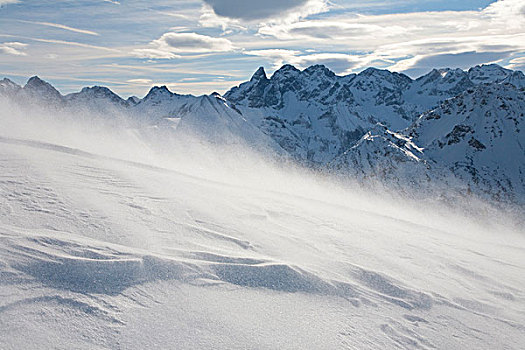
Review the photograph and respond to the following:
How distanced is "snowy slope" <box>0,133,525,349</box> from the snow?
2 cm

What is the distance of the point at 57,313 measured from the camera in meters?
4.45

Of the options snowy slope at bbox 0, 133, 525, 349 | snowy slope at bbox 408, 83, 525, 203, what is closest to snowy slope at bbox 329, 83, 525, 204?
snowy slope at bbox 408, 83, 525, 203

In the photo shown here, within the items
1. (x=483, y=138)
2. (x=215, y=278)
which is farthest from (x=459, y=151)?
(x=215, y=278)

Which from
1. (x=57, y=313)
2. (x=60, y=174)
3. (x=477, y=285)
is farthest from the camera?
(x=60, y=174)

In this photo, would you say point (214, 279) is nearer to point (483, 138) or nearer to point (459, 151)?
point (459, 151)

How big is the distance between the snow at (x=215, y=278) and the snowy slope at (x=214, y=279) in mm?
24

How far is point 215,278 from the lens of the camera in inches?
241

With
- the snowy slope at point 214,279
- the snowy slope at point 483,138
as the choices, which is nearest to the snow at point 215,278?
the snowy slope at point 214,279

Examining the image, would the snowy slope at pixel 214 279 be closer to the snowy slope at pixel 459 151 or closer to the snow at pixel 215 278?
the snow at pixel 215 278

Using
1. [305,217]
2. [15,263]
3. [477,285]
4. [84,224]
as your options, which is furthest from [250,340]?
[305,217]

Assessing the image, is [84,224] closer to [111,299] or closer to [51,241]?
[51,241]

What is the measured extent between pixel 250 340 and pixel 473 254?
931 cm

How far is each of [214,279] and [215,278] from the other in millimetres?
41

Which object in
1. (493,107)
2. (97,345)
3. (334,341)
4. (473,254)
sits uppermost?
(493,107)
